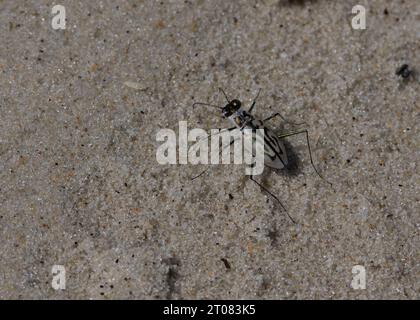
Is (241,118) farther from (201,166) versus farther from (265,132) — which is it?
(201,166)

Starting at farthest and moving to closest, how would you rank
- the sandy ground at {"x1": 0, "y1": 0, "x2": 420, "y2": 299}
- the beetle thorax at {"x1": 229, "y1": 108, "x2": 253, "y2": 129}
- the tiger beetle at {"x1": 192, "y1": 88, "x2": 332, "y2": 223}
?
the beetle thorax at {"x1": 229, "y1": 108, "x2": 253, "y2": 129}
the tiger beetle at {"x1": 192, "y1": 88, "x2": 332, "y2": 223}
the sandy ground at {"x1": 0, "y1": 0, "x2": 420, "y2": 299}

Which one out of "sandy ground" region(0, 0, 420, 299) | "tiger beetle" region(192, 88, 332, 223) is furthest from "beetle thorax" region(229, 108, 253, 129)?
"sandy ground" region(0, 0, 420, 299)

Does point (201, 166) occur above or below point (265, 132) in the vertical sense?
below

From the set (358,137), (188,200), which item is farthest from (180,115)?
(358,137)

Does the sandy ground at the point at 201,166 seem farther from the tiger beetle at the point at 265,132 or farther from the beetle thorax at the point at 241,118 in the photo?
the beetle thorax at the point at 241,118

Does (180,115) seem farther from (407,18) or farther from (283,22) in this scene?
(407,18)

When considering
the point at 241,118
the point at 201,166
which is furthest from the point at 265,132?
the point at 201,166

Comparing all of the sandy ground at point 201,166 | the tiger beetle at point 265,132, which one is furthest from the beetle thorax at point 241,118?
the sandy ground at point 201,166

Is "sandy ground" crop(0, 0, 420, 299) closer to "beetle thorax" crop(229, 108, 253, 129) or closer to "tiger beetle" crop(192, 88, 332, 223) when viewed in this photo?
"tiger beetle" crop(192, 88, 332, 223)
